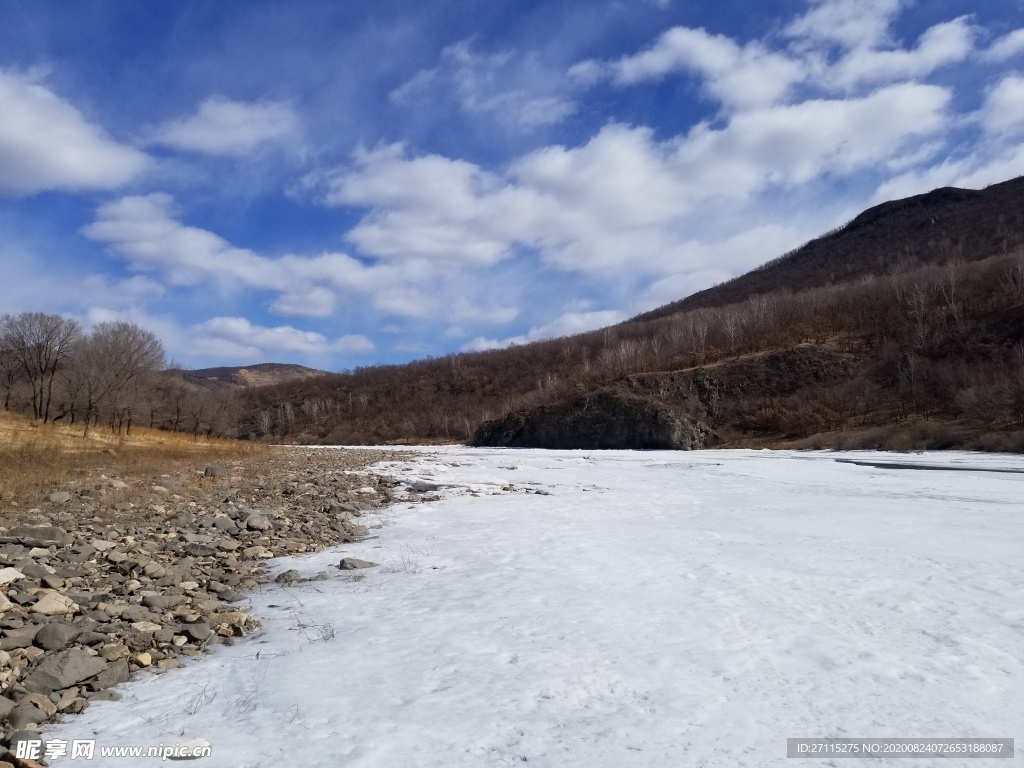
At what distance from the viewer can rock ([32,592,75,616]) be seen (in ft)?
18.6

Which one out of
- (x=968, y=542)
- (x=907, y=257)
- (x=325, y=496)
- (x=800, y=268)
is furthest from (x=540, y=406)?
(x=800, y=268)

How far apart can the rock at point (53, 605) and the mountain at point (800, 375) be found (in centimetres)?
3691

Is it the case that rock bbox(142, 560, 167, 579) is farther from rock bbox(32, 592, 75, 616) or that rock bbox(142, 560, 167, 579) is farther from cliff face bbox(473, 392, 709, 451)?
cliff face bbox(473, 392, 709, 451)

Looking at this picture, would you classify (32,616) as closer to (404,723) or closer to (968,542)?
(404,723)

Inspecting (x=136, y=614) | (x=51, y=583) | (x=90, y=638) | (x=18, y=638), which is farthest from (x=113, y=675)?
(x=51, y=583)

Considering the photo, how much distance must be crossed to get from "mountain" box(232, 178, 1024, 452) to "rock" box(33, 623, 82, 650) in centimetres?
3694

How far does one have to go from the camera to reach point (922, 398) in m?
47.5

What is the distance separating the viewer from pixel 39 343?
4528cm

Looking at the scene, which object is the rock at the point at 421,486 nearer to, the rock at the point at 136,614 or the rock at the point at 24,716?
the rock at the point at 136,614

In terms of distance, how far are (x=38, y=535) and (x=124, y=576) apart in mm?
2211

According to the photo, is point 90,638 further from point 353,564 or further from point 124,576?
point 353,564

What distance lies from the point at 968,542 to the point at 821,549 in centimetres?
268

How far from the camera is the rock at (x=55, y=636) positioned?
5.00m

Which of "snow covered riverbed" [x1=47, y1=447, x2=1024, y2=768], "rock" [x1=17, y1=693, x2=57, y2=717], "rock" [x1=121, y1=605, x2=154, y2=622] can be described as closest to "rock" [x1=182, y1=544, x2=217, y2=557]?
"snow covered riverbed" [x1=47, y1=447, x2=1024, y2=768]
